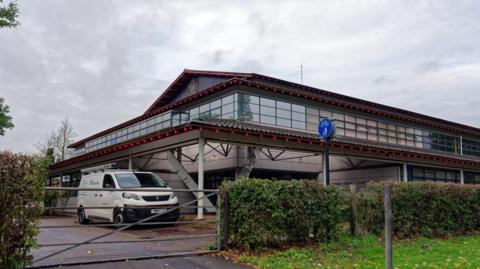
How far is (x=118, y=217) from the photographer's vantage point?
13914mm

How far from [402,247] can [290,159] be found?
13383mm

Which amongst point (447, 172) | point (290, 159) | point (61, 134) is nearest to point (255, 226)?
point (290, 159)

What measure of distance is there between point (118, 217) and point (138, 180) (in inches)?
69.7

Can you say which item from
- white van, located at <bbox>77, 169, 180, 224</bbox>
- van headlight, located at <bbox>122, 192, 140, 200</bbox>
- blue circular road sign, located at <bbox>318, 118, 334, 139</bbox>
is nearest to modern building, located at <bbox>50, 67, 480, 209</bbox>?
white van, located at <bbox>77, 169, 180, 224</bbox>

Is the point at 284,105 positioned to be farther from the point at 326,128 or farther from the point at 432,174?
the point at 432,174

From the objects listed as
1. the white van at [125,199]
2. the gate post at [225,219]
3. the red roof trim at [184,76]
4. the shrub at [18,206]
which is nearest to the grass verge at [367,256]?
the gate post at [225,219]

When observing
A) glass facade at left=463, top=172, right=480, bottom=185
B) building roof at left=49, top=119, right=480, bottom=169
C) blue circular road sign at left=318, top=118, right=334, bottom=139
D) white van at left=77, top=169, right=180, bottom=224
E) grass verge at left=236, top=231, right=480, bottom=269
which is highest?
building roof at left=49, top=119, right=480, bottom=169

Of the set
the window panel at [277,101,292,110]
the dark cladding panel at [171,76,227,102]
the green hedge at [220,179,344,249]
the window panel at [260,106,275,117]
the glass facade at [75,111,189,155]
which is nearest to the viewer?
the green hedge at [220,179,344,249]

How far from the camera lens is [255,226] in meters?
9.16

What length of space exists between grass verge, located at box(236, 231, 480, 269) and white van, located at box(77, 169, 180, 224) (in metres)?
4.65

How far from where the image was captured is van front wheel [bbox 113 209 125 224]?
1361 centimetres

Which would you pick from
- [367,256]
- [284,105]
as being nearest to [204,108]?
[284,105]

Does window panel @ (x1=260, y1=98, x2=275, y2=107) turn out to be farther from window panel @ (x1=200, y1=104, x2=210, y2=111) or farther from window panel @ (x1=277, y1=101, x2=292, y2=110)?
window panel @ (x1=200, y1=104, x2=210, y2=111)

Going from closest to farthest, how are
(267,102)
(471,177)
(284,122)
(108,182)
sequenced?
1. (108,182)
2. (267,102)
3. (284,122)
4. (471,177)
